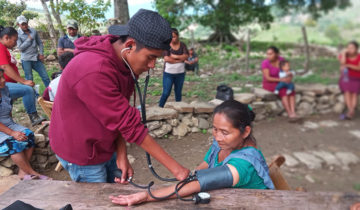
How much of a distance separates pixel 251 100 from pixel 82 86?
861 millimetres

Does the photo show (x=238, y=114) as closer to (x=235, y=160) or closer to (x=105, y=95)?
(x=235, y=160)

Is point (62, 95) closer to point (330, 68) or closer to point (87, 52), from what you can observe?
point (87, 52)

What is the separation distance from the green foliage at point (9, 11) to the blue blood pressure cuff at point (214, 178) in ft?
6.27

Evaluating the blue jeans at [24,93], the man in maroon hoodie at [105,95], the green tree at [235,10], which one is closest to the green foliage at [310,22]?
the green tree at [235,10]

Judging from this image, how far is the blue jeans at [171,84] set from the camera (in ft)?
6.81

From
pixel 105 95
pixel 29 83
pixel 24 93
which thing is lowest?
pixel 24 93

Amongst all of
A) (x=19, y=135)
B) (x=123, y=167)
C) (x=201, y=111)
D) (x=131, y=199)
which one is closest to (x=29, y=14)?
(x=19, y=135)

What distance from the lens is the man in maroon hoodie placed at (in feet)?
3.48

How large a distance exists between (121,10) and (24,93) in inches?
59.4

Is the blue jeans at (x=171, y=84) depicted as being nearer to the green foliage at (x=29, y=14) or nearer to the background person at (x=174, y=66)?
the background person at (x=174, y=66)

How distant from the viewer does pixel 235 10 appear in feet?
2.84

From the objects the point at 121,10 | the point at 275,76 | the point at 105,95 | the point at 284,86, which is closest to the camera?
the point at 284,86

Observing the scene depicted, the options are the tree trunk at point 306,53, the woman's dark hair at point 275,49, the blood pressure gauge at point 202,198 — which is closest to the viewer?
the tree trunk at point 306,53

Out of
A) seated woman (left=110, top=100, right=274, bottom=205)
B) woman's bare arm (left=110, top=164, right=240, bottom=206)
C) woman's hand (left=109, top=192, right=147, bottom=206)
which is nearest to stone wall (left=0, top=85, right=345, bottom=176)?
seated woman (left=110, top=100, right=274, bottom=205)
